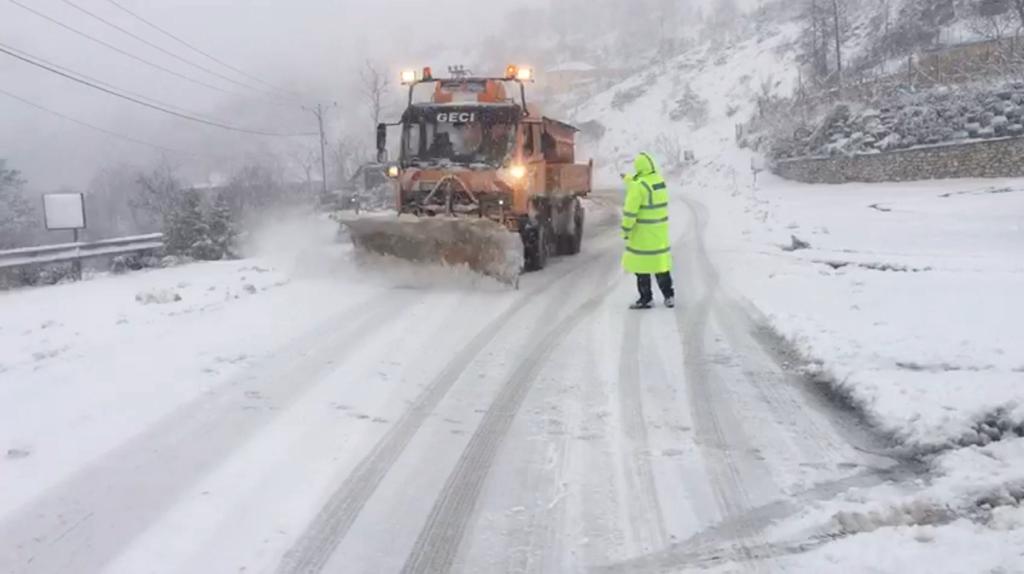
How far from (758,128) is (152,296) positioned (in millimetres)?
45955

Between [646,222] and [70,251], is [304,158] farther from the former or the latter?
[646,222]

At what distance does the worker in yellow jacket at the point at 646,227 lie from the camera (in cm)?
911

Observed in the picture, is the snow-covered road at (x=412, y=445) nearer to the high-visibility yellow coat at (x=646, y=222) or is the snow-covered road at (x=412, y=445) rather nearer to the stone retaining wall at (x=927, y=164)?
the high-visibility yellow coat at (x=646, y=222)

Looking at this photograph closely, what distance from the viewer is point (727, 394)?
5.88m

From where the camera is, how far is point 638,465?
449cm

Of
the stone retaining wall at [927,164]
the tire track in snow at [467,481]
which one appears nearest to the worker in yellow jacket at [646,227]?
the tire track in snow at [467,481]

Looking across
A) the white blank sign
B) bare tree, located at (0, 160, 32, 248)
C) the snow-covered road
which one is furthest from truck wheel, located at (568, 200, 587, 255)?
bare tree, located at (0, 160, 32, 248)

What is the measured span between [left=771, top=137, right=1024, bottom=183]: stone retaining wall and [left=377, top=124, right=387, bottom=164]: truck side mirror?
21.0 m

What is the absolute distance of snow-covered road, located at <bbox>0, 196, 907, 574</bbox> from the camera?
143 inches

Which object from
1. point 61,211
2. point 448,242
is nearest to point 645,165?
point 448,242

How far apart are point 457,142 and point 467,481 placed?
8.92 metres

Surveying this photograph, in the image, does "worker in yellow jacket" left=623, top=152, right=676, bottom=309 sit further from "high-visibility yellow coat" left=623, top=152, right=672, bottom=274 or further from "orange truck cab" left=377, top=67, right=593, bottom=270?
"orange truck cab" left=377, top=67, right=593, bottom=270

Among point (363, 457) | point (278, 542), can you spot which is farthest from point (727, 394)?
point (278, 542)

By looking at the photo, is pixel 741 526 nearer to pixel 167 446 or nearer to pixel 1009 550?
pixel 1009 550
